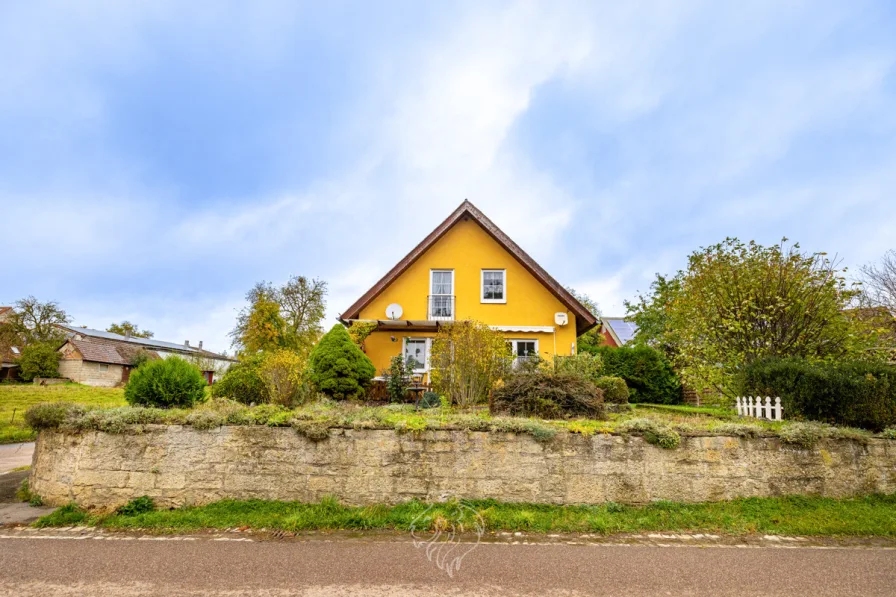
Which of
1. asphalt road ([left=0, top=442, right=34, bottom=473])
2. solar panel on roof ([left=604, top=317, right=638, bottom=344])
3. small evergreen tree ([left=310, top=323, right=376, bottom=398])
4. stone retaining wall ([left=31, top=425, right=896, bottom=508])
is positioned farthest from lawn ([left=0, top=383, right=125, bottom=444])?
solar panel on roof ([left=604, top=317, right=638, bottom=344])

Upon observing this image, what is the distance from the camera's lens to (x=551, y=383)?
28.7 ft

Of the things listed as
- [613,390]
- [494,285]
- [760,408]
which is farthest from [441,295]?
[760,408]

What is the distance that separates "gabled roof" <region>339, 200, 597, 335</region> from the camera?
17.5 metres

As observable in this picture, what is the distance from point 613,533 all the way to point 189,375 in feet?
24.6

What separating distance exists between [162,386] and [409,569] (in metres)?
6.00

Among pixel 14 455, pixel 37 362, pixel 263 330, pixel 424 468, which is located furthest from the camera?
pixel 37 362

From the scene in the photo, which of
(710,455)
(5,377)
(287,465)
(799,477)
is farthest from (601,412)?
(5,377)

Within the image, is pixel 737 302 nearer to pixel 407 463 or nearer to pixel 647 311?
pixel 407 463

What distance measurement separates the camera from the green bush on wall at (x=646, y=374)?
17.9m

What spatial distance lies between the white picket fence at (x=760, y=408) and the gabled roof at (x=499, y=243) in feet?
29.2

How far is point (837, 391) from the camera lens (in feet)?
23.7

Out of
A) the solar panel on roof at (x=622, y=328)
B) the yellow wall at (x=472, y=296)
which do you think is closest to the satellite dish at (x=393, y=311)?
the yellow wall at (x=472, y=296)

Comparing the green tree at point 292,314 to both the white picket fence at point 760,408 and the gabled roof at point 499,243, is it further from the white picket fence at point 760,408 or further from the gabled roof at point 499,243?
the white picket fence at point 760,408

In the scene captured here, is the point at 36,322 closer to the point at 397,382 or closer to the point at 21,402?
the point at 21,402
